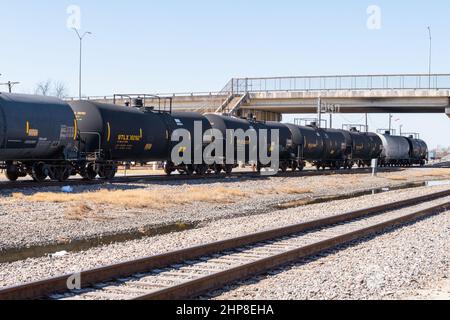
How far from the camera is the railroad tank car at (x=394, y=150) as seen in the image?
6462 cm

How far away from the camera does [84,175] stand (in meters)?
26.7

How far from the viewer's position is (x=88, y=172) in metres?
26.8

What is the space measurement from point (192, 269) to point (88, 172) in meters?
18.2

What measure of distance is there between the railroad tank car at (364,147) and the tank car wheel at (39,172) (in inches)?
1414

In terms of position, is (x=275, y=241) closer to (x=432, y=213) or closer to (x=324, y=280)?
(x=324, y=280)

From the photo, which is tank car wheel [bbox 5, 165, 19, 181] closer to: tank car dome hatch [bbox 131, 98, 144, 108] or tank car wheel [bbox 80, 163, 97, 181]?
tank car wheel [bbox 80, 163, 97, 181]

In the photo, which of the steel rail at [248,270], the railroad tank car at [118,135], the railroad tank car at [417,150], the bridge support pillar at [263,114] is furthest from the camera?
the railroad tank car at [417,150]

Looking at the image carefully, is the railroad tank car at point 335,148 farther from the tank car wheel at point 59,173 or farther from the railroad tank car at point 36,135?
the railroad tank car at point 36,135

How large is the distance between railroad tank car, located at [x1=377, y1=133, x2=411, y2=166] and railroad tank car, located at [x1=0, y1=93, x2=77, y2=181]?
1780 inches

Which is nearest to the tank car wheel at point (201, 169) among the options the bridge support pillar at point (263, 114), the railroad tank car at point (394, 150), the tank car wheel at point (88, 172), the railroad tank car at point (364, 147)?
the tank car wheel at point (88, 172)

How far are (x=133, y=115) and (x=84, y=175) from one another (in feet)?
11.5

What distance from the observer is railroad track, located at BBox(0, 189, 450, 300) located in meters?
7.64

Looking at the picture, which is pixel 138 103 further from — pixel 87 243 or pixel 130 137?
pixel 87 243

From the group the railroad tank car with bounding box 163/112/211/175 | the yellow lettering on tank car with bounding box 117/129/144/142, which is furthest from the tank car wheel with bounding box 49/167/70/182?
the railroad tank car with bounding box 163/112/211/175
